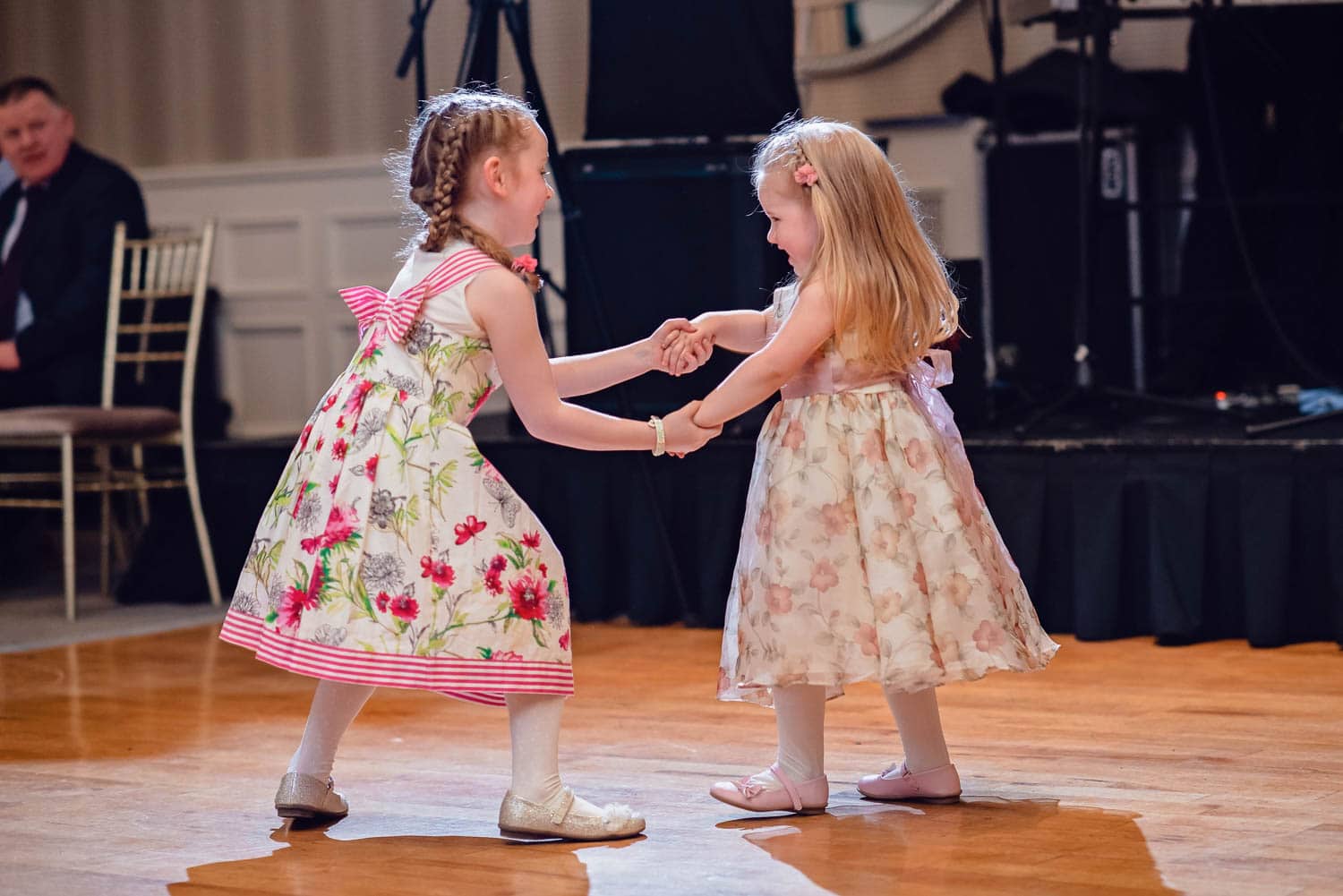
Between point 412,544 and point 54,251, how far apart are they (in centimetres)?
342

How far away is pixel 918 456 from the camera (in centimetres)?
231

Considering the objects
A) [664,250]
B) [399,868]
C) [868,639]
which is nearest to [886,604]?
[868,639]

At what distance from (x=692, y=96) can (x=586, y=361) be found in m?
1.75

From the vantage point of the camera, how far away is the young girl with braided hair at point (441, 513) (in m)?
2.13

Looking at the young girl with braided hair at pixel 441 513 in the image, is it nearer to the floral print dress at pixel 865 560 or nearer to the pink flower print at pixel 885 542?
the floral print dress at pixel 865 560

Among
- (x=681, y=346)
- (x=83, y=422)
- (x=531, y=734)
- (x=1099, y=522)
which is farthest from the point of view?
(x=83, y=422)

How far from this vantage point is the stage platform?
3.59 m

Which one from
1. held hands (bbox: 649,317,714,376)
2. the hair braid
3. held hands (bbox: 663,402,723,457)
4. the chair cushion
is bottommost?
the chair cushion

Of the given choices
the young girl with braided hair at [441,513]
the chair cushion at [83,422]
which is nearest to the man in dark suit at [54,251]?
the chair cushion at [83,422]

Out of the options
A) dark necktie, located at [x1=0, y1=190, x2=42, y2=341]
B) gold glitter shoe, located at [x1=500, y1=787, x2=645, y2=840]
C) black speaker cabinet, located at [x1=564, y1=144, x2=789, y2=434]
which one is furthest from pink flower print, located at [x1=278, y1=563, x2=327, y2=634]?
dark necktie, located at [x1=0, y1=190, x2=42, y2=341]

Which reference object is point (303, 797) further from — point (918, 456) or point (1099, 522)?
point (1099, 522)

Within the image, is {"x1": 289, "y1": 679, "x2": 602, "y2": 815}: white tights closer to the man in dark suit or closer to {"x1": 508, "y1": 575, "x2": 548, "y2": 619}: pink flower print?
{"x1": 508, "y1": 575, "x2": 548, "y2": 619}: pink flower print

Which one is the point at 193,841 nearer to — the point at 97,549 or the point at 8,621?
the point at 8,621

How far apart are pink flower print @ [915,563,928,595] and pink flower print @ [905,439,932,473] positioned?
0.43 feet
